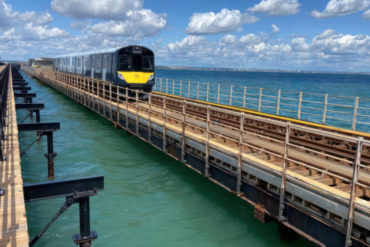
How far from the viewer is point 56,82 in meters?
Answer: 38.2

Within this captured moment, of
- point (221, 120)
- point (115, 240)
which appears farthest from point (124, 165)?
point (115, 240)

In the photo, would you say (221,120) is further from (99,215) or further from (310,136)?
(99,215)

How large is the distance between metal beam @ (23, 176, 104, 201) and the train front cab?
14796 millimetres

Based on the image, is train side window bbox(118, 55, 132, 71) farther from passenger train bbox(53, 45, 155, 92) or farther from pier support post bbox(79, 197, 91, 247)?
pier support post bbox(79, 197, 91, 247)

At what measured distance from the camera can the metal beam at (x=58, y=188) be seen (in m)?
5.64

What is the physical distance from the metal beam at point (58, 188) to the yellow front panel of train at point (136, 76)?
1488 cm

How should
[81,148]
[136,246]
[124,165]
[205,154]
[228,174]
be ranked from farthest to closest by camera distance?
[81,148], [124,165], [205,154], [228,174], [136,246]

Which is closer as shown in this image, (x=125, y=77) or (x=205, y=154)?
(x=205, y=154)

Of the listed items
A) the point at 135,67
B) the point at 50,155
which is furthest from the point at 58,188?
the point at 135,67

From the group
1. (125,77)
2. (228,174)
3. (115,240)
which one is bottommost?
(115,240)

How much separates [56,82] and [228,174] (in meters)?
34.5

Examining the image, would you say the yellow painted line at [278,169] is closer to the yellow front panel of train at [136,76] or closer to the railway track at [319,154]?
the railway track at [319,154]

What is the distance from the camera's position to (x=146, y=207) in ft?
29.3

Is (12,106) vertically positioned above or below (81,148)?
above
